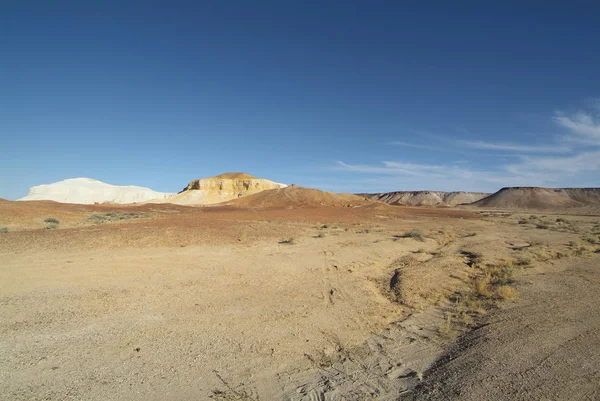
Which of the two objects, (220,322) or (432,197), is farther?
(432,197)

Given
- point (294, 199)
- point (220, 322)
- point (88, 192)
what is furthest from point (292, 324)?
point (88, 192)

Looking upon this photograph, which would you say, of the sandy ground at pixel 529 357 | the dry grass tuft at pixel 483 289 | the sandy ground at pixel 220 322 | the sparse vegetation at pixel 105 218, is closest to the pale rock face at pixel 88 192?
the sparse vegetation at pixel 105 218

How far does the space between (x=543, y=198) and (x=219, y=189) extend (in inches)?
4488

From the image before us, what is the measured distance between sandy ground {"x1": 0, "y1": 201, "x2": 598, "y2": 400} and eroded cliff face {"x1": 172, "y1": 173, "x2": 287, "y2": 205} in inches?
2902

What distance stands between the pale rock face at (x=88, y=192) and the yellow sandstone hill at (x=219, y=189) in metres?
15.5

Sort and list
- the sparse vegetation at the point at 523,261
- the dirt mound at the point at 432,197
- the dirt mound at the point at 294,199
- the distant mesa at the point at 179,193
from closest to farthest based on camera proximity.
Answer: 1. the sparse vegetation at the point at 523,261
2. the dirt mound at the point at 294,199
3. the distant mesa at the point at 179,193
4. the dirt mound at the point at 432,197

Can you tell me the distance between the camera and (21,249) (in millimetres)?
14516

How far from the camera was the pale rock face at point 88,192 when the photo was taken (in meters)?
94.1

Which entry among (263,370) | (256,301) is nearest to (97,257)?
(256,301)

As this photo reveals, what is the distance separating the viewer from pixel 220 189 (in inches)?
3688

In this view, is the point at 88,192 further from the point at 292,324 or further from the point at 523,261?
the point at 523,261

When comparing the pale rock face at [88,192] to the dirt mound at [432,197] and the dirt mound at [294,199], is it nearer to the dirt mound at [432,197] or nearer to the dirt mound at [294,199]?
the dirt mound at [294,199]

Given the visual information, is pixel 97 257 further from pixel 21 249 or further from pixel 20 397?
pixel 20 397

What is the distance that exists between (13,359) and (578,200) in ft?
519
